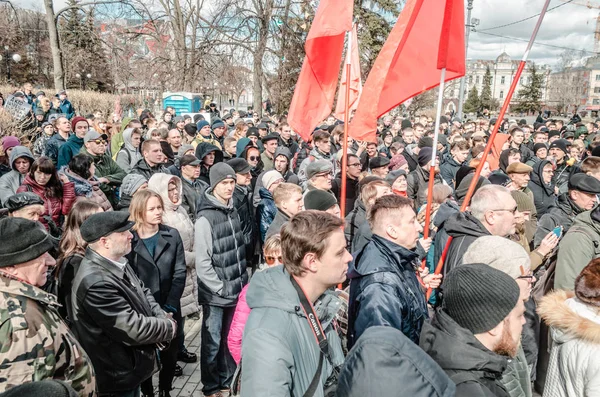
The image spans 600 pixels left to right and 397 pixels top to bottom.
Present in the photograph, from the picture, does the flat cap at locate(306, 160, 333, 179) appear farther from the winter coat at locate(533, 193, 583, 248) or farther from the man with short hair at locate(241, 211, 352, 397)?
the man with short hair at locate(241, 211, 352, 397)

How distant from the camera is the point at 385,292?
2.48 meters

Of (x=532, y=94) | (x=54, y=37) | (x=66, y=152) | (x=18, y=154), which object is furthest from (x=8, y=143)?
(x=532, y=94)

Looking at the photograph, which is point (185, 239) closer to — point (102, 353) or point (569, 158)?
point (102, 353)

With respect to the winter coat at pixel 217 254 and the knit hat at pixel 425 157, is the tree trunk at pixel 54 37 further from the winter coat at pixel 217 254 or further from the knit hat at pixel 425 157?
the winter coat at pixel 217 254

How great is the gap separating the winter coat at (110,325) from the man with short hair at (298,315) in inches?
49.1

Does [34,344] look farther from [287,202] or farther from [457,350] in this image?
[287,202]

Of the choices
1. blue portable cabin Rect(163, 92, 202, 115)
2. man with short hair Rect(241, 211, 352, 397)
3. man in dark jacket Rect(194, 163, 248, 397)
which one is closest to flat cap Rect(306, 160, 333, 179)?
man in dark jacket Rect(194, 163, 248, 397)

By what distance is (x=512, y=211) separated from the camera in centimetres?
349

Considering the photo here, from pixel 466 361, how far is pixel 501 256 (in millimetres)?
1029

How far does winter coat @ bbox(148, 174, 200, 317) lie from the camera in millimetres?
4441

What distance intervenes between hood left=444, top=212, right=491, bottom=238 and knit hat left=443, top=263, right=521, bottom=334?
1.45 m

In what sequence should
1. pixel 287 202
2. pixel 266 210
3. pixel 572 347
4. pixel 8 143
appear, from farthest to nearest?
pixel 8 143 → pixel 266 210 → pixel 287 202 → pixel 572 347

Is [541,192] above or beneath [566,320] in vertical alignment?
beneath

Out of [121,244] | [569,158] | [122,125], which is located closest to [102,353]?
[121,244]
